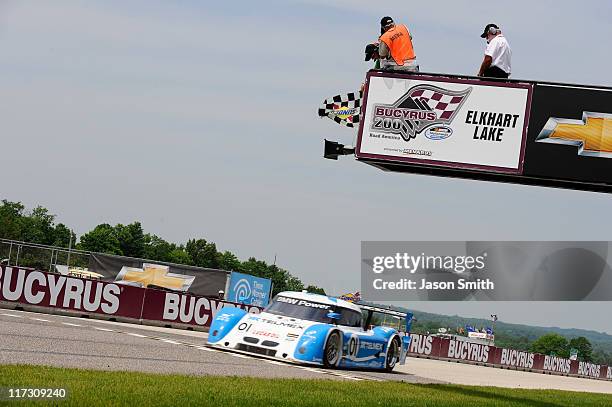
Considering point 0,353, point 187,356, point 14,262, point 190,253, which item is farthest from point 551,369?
point 190,253

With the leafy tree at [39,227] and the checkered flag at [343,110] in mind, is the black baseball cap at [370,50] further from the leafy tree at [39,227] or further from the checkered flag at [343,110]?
the leafy tree at [39,227]

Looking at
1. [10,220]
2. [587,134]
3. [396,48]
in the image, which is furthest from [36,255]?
[10,220]

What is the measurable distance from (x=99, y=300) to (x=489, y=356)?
2366 cm

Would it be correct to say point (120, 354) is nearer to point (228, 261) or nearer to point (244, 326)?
point (244, 326)

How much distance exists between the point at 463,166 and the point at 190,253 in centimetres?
17821

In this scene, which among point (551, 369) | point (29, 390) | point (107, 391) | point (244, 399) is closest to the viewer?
point (29, 390)

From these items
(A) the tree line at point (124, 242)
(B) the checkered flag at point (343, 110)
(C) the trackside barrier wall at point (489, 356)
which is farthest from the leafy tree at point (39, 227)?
(B) the checkered flag at point (343, 110)

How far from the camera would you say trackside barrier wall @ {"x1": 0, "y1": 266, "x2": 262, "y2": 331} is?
82.6 feet

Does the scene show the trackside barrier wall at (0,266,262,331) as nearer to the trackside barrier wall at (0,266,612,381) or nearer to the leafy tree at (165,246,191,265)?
the trackside barrier wall at (0,266,612,381)

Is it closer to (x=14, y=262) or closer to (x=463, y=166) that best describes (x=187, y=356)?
(x=463, y=166)

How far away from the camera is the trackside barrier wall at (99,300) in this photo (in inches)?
991

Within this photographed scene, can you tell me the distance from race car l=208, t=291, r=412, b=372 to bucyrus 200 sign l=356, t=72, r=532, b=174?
6016 mm

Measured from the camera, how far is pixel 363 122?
46.4 feet

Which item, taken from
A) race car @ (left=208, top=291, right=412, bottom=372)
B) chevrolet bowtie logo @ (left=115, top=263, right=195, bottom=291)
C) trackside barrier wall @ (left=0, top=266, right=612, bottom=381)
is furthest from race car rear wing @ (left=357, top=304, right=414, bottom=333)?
chevrolet bowtie logo @ (left=115, top=263, right=195, bottom=291)
